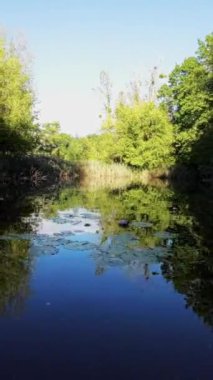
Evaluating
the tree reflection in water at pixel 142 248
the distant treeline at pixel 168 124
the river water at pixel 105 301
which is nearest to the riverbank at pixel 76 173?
the distant treeline at pixel 168 124

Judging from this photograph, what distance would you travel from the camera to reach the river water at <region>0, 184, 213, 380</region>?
428 centimetres

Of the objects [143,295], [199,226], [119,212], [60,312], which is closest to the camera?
[60,312]

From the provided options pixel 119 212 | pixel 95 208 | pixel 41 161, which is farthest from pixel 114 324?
A: pixel 41 161

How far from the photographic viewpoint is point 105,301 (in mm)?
6156

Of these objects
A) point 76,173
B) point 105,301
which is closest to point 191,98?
point 76,173

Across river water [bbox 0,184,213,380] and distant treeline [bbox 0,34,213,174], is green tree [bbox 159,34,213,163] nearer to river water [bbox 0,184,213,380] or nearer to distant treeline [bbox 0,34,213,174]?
distant treeline [bbox 0,34,213,174]

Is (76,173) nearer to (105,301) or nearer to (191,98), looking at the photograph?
(191,98)

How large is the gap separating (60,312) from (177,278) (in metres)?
2.43

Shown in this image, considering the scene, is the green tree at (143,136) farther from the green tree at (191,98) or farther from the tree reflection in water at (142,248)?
the tree reflection in water at (142,248)

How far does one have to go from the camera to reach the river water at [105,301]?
4.28 m

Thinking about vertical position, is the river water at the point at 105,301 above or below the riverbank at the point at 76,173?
Answer: below

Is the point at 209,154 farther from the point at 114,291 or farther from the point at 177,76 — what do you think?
the point at 114,291

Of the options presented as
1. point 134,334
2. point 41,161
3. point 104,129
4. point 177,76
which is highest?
point 177,76

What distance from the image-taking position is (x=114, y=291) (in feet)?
21.6
